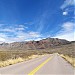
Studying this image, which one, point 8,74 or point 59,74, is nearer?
point 8,74

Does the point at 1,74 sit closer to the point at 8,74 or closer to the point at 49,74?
the point at 8,74

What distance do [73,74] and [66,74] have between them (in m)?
0.48

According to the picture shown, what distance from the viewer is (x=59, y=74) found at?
43.0 ft

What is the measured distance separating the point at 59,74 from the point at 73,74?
1.00 meters

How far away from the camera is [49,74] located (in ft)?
42.4

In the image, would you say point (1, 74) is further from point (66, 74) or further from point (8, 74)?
point (66, 74)

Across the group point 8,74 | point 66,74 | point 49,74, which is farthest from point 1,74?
point 66,74

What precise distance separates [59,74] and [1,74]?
12.6 ft

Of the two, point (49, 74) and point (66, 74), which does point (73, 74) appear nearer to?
point (66, 74)

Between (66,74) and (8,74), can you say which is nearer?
(8,74)

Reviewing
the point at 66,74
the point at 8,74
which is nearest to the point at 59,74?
the point at 66,74

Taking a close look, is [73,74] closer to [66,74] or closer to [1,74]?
[66,74]

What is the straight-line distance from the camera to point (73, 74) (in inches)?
523

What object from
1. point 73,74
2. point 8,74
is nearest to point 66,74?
point 73,74
